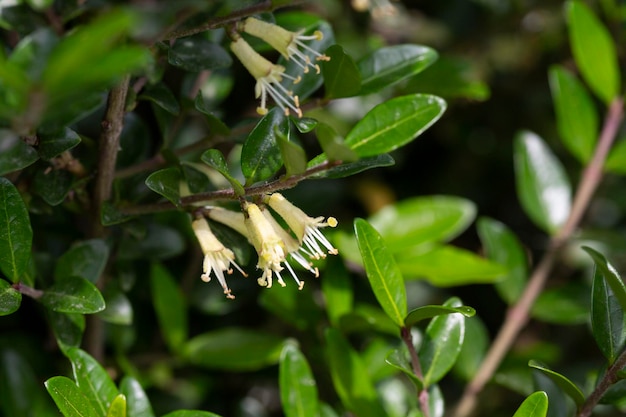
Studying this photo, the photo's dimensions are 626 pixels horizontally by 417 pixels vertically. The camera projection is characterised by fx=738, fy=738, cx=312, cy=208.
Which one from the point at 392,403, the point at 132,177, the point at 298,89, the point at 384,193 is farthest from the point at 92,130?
the point at 384,193

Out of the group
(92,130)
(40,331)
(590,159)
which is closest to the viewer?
(92,130)

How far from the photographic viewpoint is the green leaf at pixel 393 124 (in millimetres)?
991

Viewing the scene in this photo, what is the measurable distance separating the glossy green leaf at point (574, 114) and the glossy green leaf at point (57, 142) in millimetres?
1066

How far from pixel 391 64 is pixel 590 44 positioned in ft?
1.97

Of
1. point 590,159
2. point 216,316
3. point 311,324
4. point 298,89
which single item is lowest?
point 216,316

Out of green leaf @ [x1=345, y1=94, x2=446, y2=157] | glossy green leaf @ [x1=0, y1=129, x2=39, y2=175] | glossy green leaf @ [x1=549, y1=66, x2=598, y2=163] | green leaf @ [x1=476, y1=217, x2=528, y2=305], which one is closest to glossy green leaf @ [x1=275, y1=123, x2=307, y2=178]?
green leaf @ [x1=345, y1=94, x2=446, y2=157]

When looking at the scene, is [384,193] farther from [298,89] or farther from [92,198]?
[92,198]

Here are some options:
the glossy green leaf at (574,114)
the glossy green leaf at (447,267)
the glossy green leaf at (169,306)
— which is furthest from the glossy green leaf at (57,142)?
the glossy green leaf at (574,114)

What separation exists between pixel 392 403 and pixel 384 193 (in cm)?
71

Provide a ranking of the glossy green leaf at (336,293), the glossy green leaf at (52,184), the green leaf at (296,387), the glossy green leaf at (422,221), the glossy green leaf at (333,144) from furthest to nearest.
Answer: the glossy green leaf at (422,221)
the glossy green leaf at (336,293)
the green leaf at (296,387)
the glossy green leaf at (52,184)
the glossy green leaf at (333,144)

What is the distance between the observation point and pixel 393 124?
101 centimetres

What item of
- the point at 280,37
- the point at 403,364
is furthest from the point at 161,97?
the point at 403,364

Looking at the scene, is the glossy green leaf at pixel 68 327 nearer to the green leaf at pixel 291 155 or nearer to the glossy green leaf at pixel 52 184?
the glossy green leaf at pixel 52 184

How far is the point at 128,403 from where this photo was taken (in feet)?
3.54
